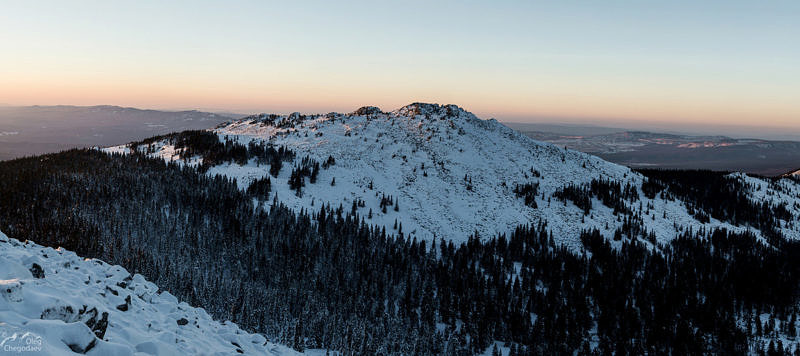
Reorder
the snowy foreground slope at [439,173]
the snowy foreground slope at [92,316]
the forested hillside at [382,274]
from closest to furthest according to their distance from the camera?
the snowy foreground slope at [92,316] < the forested hillside at [382,274] < the snowy foreground slope at [439,173]

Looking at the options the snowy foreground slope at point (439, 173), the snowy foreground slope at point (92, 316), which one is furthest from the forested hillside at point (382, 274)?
the snowy foreground slope at point (92, 316)

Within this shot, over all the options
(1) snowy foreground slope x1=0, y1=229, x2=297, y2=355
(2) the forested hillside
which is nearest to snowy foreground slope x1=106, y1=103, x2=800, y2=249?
(2) the forested hillside

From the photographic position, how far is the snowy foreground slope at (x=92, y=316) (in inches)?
342

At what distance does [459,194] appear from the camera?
379 feet

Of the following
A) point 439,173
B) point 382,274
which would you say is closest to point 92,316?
point 382,274

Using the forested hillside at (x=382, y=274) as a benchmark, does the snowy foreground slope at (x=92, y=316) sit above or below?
above

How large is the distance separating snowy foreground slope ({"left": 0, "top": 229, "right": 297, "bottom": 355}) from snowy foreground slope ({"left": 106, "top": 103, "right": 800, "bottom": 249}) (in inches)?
2863

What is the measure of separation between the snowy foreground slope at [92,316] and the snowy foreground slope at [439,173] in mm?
72728

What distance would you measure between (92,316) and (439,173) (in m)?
115

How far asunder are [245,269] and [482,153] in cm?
9988

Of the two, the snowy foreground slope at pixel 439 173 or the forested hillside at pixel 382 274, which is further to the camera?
the snowy foreground slope at pixel 439 173

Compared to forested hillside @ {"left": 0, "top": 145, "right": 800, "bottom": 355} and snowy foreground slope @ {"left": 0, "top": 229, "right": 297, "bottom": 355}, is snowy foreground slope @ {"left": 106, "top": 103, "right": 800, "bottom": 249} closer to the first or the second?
forested hillside @ {"left": 0, "top": 145, "right": 800, "bottom": 355}

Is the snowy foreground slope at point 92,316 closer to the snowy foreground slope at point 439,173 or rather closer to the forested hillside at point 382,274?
the forested hillside at point 382,274

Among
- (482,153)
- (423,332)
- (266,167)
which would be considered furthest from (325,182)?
(482,153)
